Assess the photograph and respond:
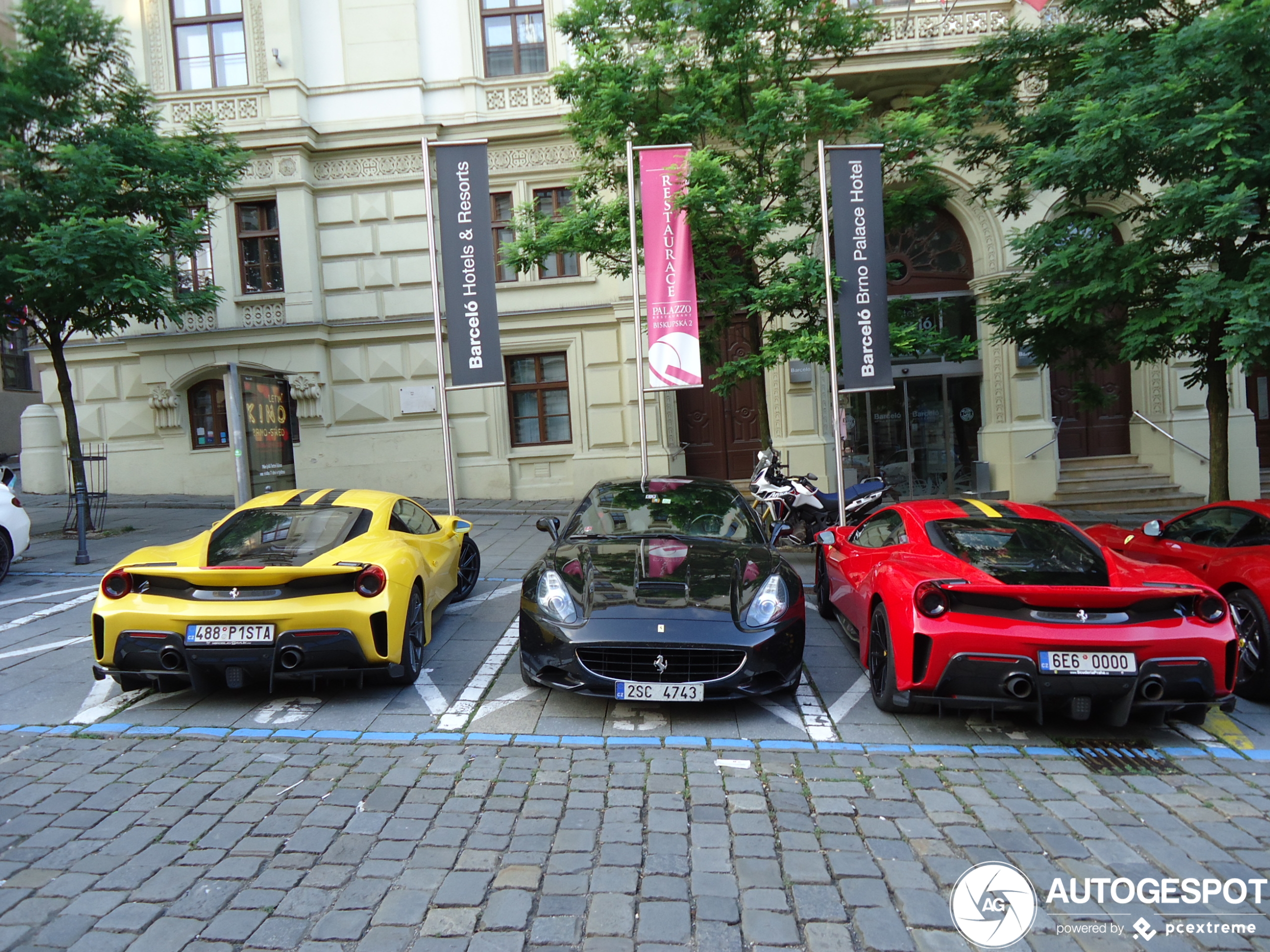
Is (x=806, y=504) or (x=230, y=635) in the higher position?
(x=230, y=635)

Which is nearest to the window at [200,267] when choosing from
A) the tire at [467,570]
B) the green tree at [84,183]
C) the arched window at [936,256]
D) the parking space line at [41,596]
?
the green tree at [84,183]

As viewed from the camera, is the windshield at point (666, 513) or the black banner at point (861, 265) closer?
the windshield at point (666, 513)

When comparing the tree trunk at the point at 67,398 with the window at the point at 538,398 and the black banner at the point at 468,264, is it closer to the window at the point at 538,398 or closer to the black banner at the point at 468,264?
the black banner at the point at 468,264

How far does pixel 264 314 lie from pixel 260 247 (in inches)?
58.8

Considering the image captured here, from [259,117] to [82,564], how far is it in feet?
34.7

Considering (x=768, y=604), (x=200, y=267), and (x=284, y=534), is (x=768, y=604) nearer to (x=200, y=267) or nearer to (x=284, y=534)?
(x=284, y=534)

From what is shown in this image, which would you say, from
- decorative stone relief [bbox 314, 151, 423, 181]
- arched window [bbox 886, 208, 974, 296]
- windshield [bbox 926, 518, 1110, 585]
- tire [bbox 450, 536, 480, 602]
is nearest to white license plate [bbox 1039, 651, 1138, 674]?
windshield [bbox 926, 518, 1110, 585]

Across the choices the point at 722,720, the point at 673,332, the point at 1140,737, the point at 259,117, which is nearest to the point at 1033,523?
the point at 1140,737

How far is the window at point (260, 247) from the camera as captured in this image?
56.6ft

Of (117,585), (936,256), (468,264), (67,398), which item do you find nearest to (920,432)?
(936,256)

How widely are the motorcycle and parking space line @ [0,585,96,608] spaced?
313 inches

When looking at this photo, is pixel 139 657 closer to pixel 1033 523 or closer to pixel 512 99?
pixel 1033 523

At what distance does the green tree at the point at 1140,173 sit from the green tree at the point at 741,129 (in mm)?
1178

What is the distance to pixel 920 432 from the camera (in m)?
16.8
